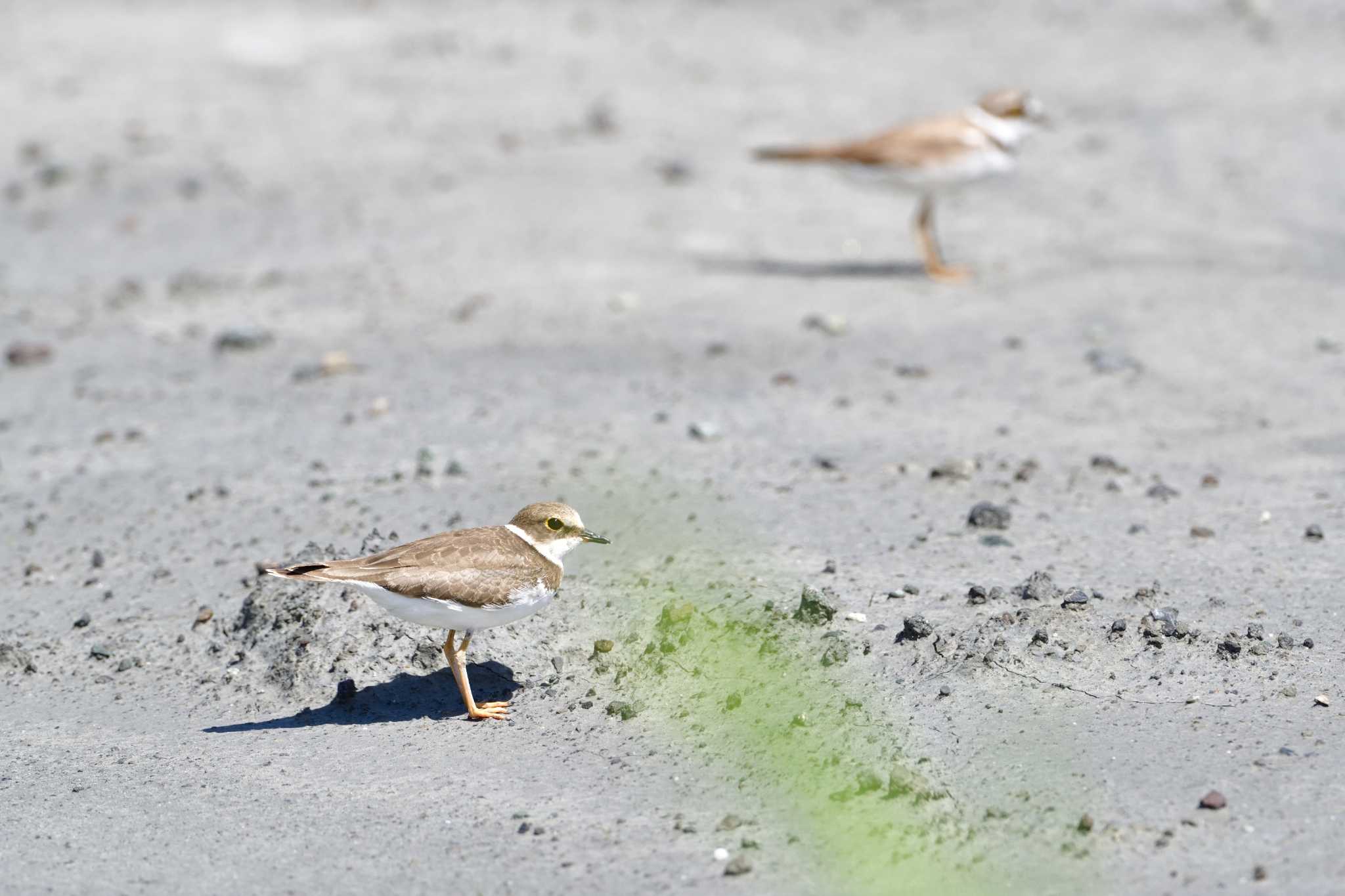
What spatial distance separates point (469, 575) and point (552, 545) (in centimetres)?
42

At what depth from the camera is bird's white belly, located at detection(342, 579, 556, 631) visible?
498 cm

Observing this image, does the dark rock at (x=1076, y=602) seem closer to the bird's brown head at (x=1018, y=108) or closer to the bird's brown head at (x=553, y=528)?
the bird's brown head at (x=553, y=528)

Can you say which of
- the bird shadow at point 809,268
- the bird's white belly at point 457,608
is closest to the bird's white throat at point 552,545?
the bird's white belly at point 457,608

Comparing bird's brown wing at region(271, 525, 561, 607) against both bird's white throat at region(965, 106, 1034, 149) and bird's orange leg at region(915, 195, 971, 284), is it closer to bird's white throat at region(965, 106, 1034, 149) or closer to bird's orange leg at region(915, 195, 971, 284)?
bird's orange leg at region(915, 195, 971, 284)

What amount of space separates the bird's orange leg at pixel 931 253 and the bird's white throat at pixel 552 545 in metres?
5.20

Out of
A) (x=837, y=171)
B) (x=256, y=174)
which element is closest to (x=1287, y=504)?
(x=837, y=171)

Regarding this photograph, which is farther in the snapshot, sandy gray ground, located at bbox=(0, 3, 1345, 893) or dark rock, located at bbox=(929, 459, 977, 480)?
Result: dark rock, located at bbox=(929, 459, 977, 480)

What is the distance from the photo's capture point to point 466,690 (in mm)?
5184

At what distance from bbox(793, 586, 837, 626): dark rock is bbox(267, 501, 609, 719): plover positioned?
0.73 metres

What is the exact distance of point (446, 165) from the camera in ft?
39.6

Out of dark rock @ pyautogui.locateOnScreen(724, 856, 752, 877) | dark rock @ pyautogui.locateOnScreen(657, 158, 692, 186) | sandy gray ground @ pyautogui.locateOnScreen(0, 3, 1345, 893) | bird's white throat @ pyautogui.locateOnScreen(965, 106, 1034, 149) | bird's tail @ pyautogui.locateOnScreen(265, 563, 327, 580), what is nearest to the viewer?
dark rock @ pyautogui.locateOnScreen(724, 856, 752, 877)

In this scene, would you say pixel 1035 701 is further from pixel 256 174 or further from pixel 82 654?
pixel 256 174

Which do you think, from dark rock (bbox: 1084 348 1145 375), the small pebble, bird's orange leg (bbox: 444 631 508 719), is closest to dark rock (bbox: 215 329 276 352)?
bird's orange leg (bbox: 444 631 508 719)

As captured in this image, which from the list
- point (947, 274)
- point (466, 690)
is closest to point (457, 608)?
point (466, 690)
